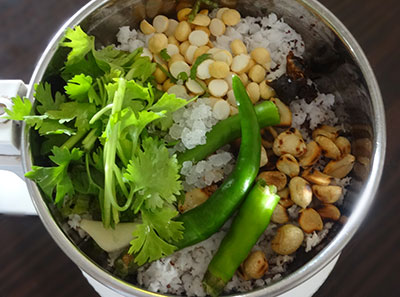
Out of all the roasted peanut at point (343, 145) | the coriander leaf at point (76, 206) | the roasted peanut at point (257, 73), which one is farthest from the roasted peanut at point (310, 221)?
the coriander leaf at point (76, 206)

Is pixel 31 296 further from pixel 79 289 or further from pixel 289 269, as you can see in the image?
pixel 289 269

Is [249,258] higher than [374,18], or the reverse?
[374,18]

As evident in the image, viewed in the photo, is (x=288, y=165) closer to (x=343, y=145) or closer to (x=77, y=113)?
(x=343, y=145)

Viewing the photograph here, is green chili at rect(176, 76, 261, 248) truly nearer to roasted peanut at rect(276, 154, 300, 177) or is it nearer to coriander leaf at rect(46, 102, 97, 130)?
roasted peanut at rect(276, 154, 300, 177)

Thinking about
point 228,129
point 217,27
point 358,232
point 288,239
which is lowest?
point 358,232

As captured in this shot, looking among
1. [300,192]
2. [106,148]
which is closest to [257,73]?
[300,192]

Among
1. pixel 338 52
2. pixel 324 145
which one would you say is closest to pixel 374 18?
pixel 338 52

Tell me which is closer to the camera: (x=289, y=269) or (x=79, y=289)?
(x=289, y=269)
